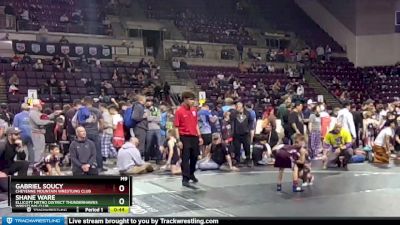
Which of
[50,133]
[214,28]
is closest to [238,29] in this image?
[214,28]

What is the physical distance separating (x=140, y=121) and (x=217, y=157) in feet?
3.46

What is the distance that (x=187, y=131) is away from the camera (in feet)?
14.5

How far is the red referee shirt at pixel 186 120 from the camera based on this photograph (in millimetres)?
4391

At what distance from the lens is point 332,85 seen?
7746 millimetres

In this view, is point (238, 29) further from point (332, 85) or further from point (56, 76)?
point (56, 76)

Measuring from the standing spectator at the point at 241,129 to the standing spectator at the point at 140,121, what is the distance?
115cm

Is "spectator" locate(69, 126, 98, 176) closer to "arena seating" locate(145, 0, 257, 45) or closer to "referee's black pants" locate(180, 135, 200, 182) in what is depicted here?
"referee's black pants" locate(180, 135, 200, 182)

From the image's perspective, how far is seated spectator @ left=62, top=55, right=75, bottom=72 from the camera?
23.4 feet

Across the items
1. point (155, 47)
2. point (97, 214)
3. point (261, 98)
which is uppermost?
point (155, 47)

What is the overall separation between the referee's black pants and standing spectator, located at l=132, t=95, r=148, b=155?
1.16 meters

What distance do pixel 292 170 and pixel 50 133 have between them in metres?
2.76

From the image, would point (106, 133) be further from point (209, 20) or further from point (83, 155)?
point (209, 20)

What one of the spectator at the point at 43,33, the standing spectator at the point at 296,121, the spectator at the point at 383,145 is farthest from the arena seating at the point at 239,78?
the spectator at the point at 43,33
